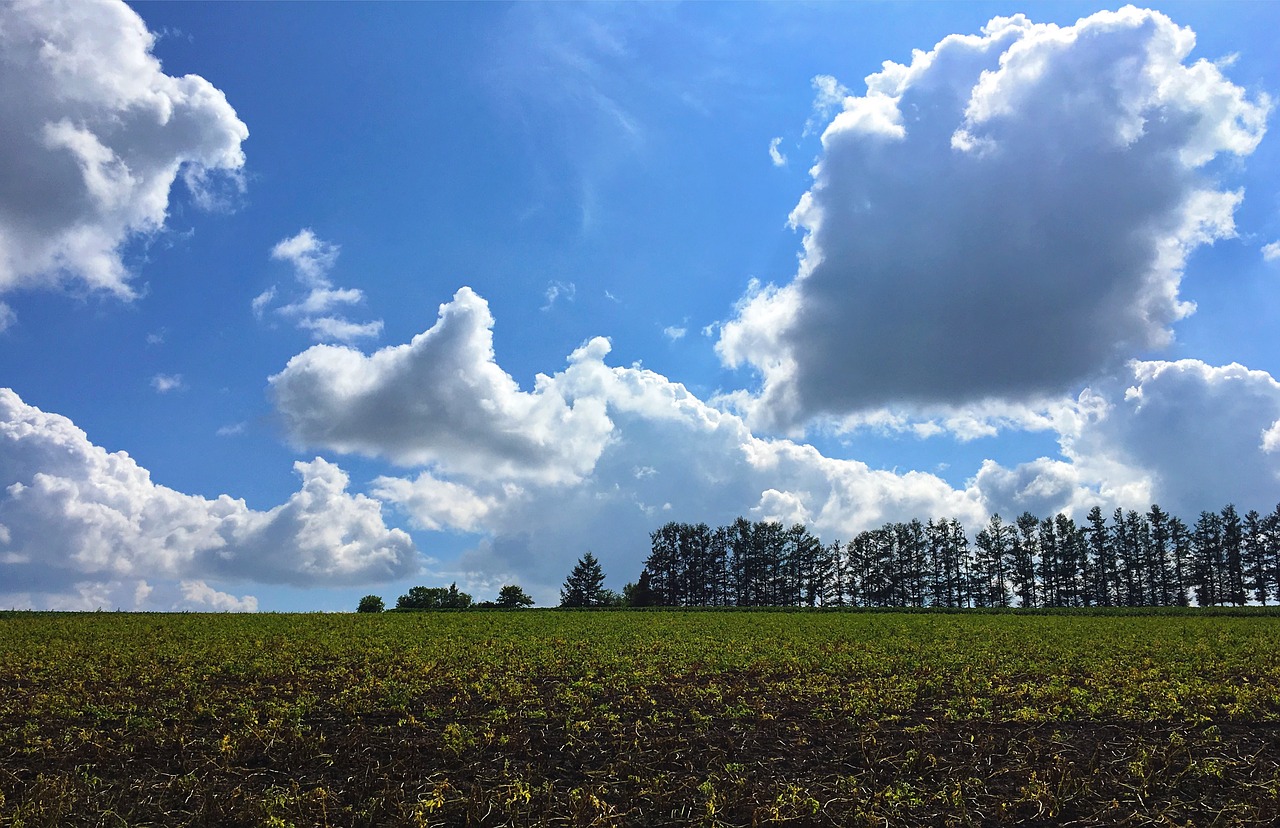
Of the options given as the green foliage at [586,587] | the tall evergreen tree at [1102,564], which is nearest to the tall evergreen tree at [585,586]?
the green foliage at [586,587]

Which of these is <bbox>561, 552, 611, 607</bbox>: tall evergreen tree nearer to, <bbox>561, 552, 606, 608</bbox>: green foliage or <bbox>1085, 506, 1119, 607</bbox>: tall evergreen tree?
<bbox>561, 552, 606, 608</bbox>: green foliage

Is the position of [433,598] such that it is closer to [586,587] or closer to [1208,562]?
[586,587]

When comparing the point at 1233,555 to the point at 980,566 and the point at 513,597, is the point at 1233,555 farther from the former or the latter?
the point at 513,597

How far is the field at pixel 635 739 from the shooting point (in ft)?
39.5

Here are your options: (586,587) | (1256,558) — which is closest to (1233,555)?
(1256,558)

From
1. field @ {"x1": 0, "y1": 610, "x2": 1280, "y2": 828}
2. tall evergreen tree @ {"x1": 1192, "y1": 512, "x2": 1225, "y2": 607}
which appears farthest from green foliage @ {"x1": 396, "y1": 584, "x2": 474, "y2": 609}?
tall evergreen tree @ {"x1": 1192, "y1": 512, "x2": 1225, "y2": 607}

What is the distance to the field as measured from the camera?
39.5 ft

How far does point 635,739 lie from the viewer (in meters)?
14.6

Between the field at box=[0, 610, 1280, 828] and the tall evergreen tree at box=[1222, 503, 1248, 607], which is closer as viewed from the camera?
the field at box=[0, 610, 1280, 828]

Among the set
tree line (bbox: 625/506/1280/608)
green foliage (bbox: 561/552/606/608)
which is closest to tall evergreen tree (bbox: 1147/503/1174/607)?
tree line (bbox: 625/506/1280/608)

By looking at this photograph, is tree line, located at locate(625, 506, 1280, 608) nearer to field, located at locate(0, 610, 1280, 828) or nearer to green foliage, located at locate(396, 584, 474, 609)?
green foliage, located at locate(396, 584, 474, 609)

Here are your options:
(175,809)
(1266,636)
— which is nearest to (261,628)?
(175,809)

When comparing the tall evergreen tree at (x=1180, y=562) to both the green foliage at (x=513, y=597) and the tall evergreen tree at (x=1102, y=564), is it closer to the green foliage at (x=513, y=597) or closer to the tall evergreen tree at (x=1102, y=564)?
the tall evergreen tree at (x=1102, y=564)

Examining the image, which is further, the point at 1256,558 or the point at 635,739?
the point at 1256,558
